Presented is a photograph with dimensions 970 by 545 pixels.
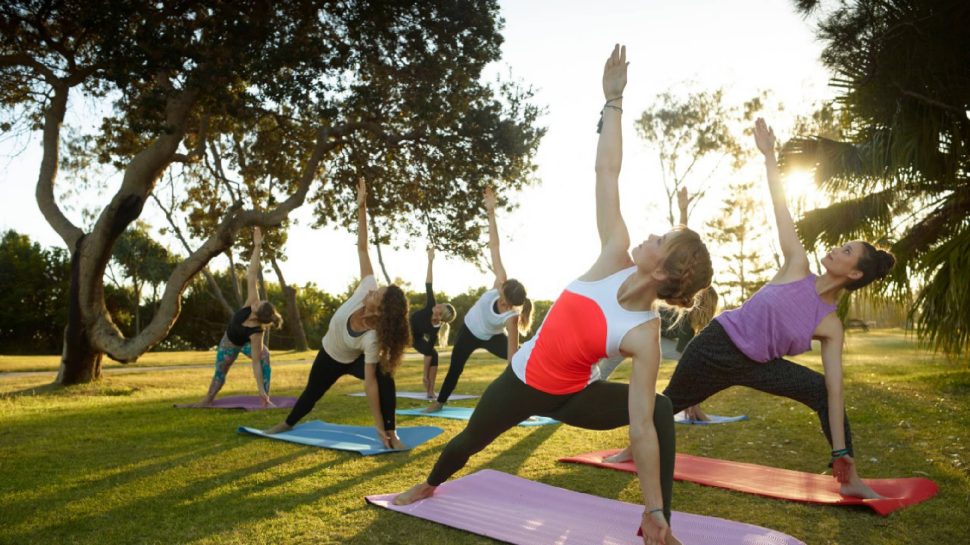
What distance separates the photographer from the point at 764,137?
4078 mm

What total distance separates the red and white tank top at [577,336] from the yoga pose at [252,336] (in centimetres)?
512

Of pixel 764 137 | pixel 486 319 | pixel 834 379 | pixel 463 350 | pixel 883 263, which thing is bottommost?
pixel 834 379

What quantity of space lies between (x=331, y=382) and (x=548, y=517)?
293 centimetres

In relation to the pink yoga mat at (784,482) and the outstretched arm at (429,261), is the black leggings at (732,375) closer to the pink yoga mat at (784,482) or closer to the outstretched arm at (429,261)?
the pink yoga mat at (784,482)

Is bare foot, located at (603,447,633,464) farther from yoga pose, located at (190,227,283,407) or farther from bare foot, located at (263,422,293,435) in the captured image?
yoga pose, located at (190,227,283,407)

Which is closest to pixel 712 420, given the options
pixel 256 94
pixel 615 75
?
pixel 615 75

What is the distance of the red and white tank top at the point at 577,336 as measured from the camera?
9.28ft

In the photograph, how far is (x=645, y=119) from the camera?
86.3 feet

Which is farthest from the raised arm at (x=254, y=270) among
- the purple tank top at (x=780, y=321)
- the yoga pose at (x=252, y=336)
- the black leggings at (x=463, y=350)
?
the purple tank top at (x=780, y=321)

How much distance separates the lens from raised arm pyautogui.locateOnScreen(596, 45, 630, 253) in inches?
124

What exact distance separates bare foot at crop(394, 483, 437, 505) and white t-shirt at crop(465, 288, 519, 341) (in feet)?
14.0

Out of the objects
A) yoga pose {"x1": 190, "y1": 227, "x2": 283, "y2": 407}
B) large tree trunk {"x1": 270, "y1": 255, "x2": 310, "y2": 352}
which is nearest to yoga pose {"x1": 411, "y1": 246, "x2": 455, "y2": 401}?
yoga pose {"x1": 190, "y1": 227, "x2": 283, "y2": 407}

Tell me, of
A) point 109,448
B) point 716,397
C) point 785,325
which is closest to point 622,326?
point 785,325

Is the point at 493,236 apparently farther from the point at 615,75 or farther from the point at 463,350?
the point at 463,350
